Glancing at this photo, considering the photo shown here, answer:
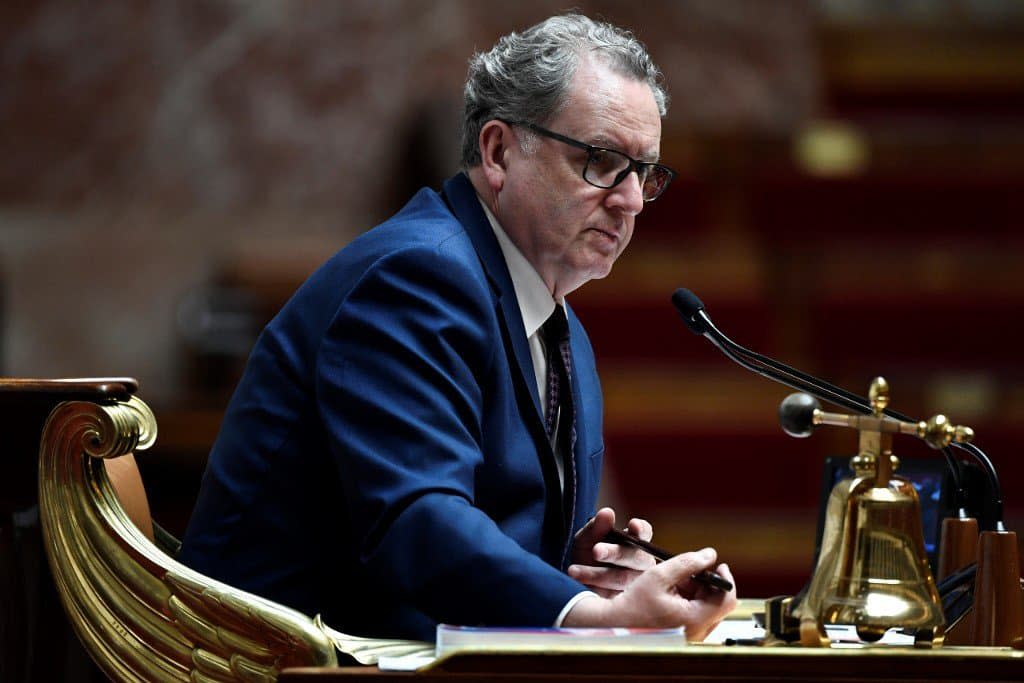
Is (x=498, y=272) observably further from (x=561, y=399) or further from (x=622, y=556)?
(x=622, y=556)

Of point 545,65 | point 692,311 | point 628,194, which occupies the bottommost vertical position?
point 692,311

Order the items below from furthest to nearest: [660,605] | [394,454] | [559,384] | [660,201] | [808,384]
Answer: [660,201] < [559,384] < [808,384] < [394,454] < [660,605]

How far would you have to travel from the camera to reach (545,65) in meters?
1.52

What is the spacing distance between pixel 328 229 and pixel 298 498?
3135 millimetres

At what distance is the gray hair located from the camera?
60.0 inches

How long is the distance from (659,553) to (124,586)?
46cm

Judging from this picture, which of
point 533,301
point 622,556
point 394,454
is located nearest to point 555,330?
point 533,301

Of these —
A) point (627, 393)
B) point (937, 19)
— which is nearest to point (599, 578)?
point (627, 393)

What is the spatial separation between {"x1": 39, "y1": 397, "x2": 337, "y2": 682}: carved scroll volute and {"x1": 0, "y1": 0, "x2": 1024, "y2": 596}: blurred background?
260cm

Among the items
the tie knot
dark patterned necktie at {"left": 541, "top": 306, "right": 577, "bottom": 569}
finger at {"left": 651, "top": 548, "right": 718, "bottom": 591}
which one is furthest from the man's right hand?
the tie knot

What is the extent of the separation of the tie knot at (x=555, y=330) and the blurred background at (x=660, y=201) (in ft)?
7.46

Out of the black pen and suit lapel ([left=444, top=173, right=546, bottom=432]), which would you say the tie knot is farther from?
the black pen

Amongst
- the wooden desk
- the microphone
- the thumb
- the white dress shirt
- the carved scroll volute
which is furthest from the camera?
the white dress shirt

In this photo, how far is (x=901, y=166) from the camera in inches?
164
